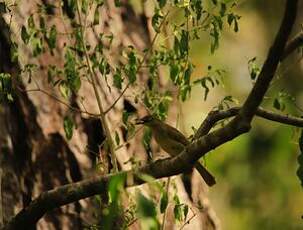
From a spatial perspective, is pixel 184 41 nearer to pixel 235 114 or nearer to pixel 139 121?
pixel 235 114

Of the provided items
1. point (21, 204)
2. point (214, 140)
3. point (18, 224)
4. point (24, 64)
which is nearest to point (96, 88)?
point (24, 64)

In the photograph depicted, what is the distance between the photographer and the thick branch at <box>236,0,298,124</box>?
3297mm

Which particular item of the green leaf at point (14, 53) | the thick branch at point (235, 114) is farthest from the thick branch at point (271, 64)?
the green leaf at point (14, 53)

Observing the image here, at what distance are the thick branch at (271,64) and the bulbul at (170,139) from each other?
87.7 inches

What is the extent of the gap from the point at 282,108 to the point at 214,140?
1096 millimetres

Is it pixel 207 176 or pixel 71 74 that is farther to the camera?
pixel 207 176

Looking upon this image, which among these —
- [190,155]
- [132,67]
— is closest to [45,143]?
[132,67]

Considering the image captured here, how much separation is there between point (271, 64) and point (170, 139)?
101 inches

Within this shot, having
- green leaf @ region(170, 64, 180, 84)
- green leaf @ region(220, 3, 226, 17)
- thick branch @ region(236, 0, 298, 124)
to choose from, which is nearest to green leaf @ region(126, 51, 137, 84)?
green leaf @ region(170, 64, 180, 84)

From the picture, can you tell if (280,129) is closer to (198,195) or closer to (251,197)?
(251,197)

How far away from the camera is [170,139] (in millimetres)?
6020

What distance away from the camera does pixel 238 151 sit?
371 centimetres

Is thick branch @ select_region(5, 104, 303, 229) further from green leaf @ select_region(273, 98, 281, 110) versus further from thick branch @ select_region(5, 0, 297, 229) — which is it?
green leaf @ select_region(273, 98, 281, 110)

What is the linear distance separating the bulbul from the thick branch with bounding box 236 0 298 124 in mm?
2227
